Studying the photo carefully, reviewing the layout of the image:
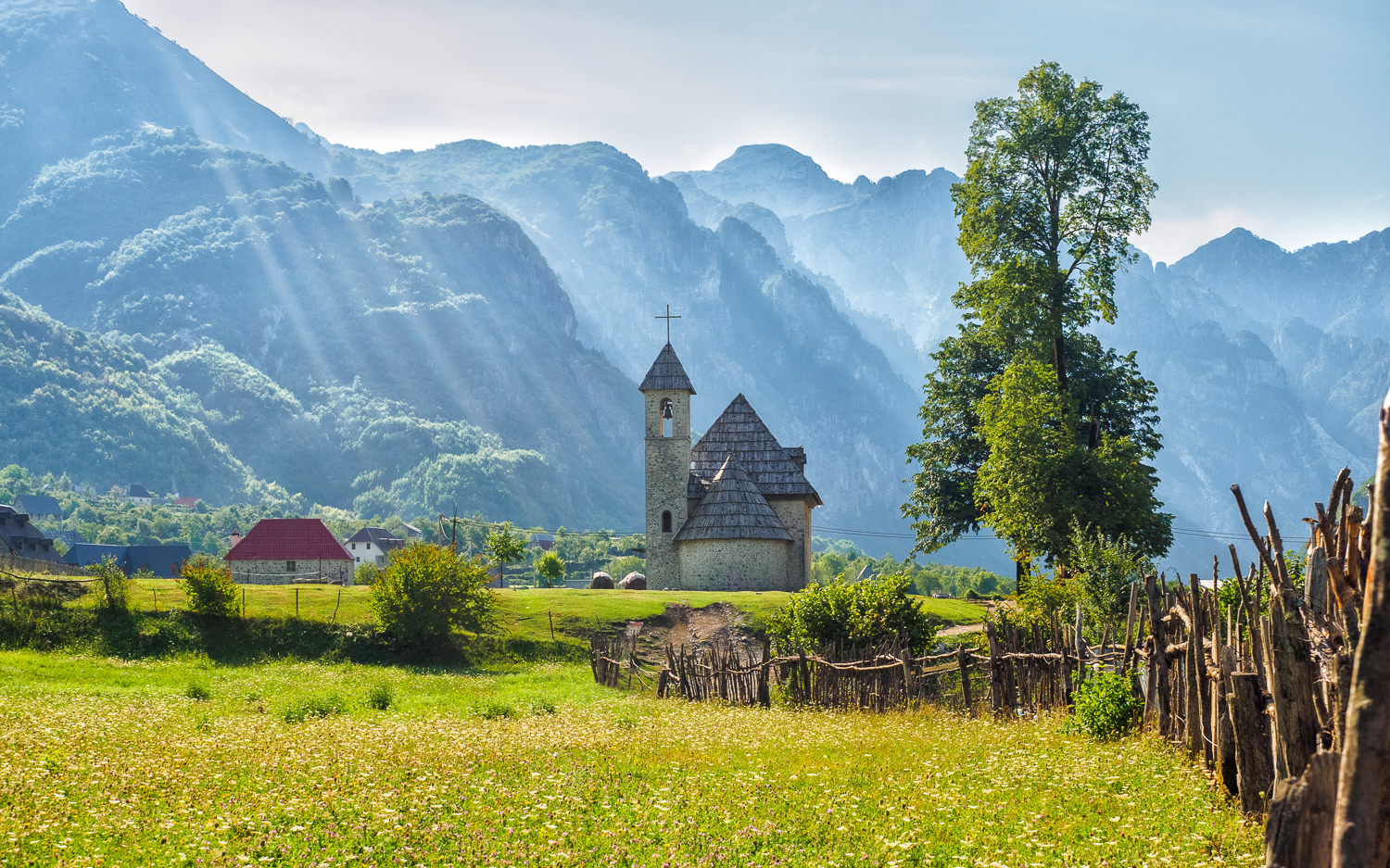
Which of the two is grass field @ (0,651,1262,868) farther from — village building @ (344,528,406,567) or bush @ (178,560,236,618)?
village building @ (344,528,406,567)

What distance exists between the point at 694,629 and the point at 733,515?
31.9 ft

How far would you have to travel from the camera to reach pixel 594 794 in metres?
11.3

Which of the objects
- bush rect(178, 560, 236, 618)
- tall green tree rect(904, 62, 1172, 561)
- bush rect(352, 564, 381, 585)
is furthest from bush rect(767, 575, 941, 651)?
bush rect(352, 564, 381, 585)

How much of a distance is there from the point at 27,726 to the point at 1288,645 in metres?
16.2

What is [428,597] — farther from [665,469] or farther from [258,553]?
[258,553]

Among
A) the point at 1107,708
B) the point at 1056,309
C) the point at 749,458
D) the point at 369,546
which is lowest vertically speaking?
the point at 1107,708

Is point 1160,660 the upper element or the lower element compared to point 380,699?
upper

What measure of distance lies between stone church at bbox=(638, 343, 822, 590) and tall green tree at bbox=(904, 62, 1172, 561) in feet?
47.3

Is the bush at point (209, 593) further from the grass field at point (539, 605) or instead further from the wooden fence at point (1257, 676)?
the wooden fence at point (1257, 676)

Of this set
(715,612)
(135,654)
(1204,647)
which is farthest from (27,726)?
(715,612)

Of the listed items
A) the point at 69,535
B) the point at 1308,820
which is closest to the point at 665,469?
the point at 1308,820

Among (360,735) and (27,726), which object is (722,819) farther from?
(27,726)

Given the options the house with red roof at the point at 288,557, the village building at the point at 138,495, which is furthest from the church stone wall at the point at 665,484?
the village building at the point at 138,495

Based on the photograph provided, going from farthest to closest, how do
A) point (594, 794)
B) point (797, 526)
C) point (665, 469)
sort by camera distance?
point (665, 469), point (797, 526), point (594, 794)
